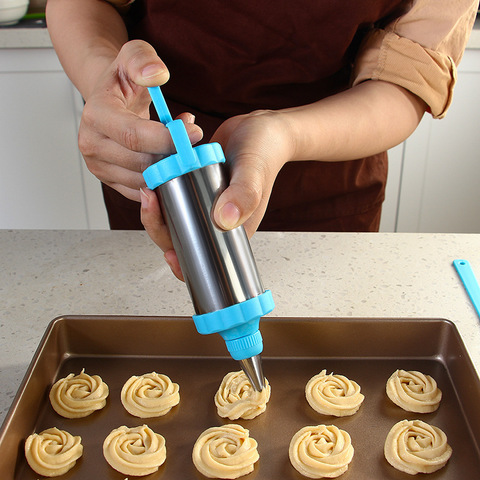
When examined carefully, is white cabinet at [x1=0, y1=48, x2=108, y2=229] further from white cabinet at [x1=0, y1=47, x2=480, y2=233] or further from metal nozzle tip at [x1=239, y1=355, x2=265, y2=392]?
metal nozzle tip at [x1=239, y1=355, x2=265, y2=392]

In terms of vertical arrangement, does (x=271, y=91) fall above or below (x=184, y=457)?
above

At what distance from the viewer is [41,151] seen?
7.02ft

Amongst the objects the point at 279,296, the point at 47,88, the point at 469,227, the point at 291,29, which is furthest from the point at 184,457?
the point at 469,227

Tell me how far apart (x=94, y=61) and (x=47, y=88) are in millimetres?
1183

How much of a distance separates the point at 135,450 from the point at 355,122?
0.61 meters

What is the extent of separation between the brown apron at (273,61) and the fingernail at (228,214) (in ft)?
1.80

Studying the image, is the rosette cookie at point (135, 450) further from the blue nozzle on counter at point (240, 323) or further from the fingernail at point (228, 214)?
the fingernail at point (228, 214)

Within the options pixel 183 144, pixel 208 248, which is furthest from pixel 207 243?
pixel 183 144

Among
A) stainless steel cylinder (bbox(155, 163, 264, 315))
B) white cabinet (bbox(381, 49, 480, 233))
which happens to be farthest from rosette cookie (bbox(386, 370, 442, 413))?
white cabinet (bbox(381, 49, 480, 233))

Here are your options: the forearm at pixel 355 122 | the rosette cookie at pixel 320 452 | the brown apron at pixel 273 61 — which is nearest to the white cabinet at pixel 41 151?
the brown apron at pixel 273 61

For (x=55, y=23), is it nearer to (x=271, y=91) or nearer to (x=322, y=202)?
(x=271, y=91)

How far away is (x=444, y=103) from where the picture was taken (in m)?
1.10

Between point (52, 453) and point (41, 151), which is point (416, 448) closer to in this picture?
point (52, 453)

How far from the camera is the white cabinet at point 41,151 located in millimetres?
2029
